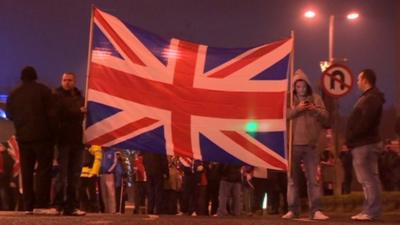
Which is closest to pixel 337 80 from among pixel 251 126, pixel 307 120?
pixel 251 126

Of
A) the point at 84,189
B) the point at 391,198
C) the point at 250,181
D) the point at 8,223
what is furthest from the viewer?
the point at 250,181

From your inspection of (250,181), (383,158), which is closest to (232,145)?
(250,181)

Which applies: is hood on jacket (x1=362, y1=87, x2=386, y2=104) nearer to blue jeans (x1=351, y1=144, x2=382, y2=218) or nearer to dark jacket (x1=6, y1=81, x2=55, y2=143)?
blue jeans (x1=351, y1=144, x2=382, y2=218)

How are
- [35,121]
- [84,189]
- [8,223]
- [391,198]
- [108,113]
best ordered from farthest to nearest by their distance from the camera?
[84,189] < [391,198] < [108,113] < [35,121] < [8,223]

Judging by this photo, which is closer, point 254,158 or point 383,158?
point 254,158

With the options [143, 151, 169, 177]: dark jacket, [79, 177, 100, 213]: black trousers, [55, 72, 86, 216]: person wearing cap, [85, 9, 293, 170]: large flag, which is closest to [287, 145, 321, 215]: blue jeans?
[85, 9, 293, 170]: large flag

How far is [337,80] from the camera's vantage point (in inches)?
591

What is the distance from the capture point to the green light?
33.9 feet

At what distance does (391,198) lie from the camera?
14344 mm

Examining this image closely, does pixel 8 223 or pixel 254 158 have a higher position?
pixel 254 158

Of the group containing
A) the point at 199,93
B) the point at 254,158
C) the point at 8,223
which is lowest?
the point at 8,223

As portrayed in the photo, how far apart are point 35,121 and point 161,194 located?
20.4 ft

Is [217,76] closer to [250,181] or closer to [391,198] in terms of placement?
[391,198]

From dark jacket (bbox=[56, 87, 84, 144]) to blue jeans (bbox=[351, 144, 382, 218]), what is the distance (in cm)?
380
